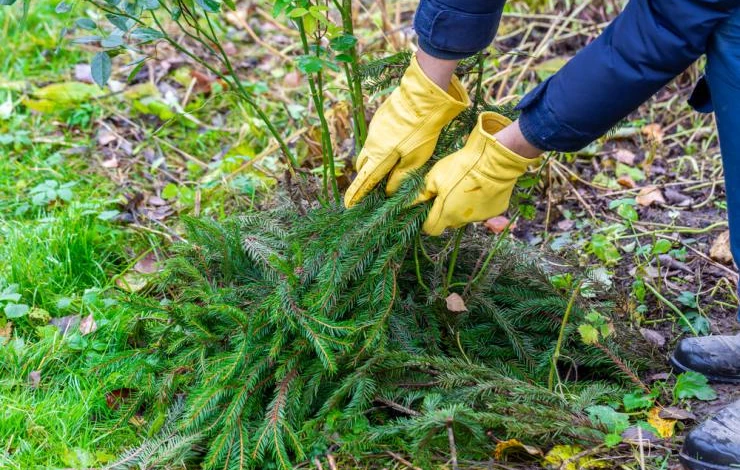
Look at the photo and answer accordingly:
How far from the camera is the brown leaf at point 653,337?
218cm

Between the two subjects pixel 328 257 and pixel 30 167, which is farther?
pixel 30 167

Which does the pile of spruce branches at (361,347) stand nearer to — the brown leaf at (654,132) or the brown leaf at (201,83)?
the brown leaf at (654,132)

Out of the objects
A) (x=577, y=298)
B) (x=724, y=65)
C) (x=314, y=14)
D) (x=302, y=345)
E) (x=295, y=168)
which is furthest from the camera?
(x=295, y=168)

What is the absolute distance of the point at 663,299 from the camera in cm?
234

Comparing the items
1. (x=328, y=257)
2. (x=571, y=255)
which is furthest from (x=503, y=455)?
(x=571, y=255)

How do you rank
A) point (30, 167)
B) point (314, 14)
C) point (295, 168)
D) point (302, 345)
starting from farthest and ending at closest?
1. point (30, 167)
2. point (295, 168)
3. point (302, 345)
4. point (314, 14)

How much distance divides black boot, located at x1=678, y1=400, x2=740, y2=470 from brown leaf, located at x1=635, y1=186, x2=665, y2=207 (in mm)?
1364

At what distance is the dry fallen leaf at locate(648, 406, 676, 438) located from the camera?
1.79m

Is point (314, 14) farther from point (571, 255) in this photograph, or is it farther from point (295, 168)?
point (571, 255)

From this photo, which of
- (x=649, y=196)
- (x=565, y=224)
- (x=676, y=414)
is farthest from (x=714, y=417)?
(x=649, y=196)

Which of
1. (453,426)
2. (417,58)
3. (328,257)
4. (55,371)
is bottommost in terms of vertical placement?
(55,371)

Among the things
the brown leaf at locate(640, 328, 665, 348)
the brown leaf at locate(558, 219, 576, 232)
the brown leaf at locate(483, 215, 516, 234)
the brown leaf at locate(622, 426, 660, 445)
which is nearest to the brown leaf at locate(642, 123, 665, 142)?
the brown leaf at locate(558, 219, 576, 232)

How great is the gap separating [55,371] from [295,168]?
0.95m

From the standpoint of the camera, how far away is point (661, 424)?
71.3 inches
